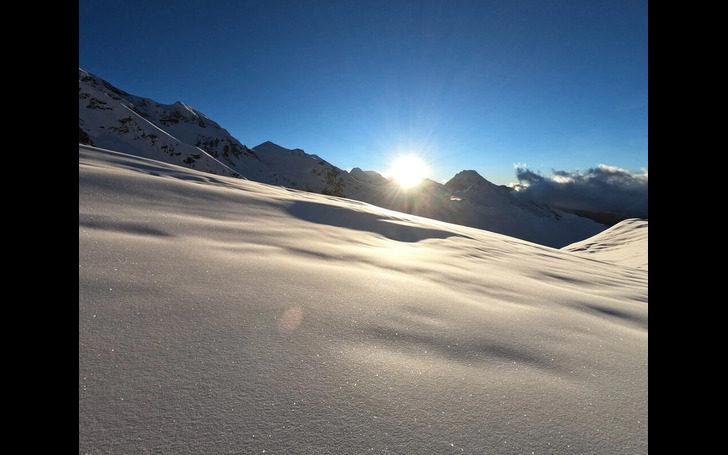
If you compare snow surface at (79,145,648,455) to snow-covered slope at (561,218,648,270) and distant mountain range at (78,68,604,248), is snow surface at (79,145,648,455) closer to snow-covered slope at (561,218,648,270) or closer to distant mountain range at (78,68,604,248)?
snow-covered slope at (561,218,648,270)

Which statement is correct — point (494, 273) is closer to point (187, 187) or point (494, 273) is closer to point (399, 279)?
point (399, 279)

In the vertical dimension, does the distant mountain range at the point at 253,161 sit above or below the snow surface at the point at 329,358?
above

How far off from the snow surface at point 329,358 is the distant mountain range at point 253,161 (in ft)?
76.0

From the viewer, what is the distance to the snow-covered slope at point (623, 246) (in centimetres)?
906

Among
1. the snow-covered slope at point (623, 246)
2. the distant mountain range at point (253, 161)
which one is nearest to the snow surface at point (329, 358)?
the snow-covered slope at point (623, 246)

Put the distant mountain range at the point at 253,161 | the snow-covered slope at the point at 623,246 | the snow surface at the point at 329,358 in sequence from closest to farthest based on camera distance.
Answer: the snow surface at the point at 329,358
the snow-covered slope at the point at 623,246
the distant mountain range at the point at 253,161

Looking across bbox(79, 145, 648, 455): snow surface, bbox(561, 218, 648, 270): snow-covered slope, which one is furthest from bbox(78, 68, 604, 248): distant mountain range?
bbox(79, 145, 648, 455): snow surface

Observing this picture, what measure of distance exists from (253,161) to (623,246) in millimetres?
46586

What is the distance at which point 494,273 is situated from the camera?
2207 mm

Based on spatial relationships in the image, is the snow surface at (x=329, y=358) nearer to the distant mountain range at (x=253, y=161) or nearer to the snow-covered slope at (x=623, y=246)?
the snow-covered slope at (x=623, y=246)

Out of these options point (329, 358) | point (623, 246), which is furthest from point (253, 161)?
point (329, 358)

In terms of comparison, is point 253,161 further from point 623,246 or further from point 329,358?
point 329,358
